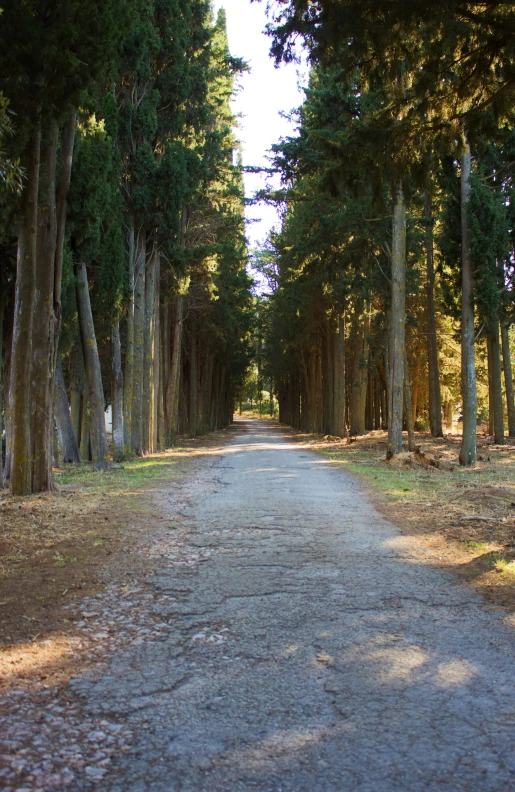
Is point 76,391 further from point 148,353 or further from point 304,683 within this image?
point 304,683

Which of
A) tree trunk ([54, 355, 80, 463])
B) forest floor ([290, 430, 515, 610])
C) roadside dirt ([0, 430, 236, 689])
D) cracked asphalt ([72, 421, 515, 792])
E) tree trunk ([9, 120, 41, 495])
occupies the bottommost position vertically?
forest floor ([290, 430, 515, 610])

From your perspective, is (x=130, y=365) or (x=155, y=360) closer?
(x=130, y=365)

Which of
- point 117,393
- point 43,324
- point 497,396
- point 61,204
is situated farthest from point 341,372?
point 43,324

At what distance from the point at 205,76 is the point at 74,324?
9395 millimetres

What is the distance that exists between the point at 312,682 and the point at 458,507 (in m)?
6.55

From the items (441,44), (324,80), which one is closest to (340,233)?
(324,80)

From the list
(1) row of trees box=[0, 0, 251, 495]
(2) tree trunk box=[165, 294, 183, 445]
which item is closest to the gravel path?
(1) row of trees box=[0, 0, 251, 495]

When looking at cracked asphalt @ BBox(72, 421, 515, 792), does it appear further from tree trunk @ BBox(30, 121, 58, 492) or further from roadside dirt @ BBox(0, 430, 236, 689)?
tree trunk @ BBox(30, 121, 58, 492)

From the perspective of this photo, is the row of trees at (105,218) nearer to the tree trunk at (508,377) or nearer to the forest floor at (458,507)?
the forest floor at (458,507)

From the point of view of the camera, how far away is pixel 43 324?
10445mm

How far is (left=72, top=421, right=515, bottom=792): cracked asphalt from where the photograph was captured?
260 centimetres

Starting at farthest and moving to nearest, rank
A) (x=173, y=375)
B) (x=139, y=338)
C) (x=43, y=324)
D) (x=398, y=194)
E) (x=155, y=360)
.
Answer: (x=173, y=375), (x=155, y=360), (x=139, y=338), (x=398, y=194), (x=43, y=324)

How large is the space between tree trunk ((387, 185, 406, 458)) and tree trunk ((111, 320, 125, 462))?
732 cm

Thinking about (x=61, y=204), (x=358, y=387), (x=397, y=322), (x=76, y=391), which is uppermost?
(x=61, y=204)
